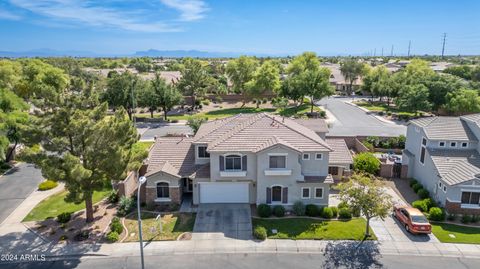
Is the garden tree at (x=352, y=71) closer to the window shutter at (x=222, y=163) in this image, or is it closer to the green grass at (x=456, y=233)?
the green grass at (x=456, y=233)

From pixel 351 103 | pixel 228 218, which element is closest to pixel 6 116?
pixel 228 218

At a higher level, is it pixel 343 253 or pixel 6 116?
pixel 6 116

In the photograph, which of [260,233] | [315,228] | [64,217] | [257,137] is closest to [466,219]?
[315,228]

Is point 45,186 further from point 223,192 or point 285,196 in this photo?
point 285,196

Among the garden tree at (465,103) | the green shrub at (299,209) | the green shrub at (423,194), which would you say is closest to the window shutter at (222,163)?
the green shrub at (299,209)

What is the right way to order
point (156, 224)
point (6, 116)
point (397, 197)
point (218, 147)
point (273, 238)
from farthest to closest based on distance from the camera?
point (6, 116)
point (397, 197)
point (218, 147)
point (156, 224)
point (273, 238)

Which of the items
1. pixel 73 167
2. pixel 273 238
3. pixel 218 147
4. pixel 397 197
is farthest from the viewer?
pixel 397 197

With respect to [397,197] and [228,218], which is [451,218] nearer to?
[397,197]
